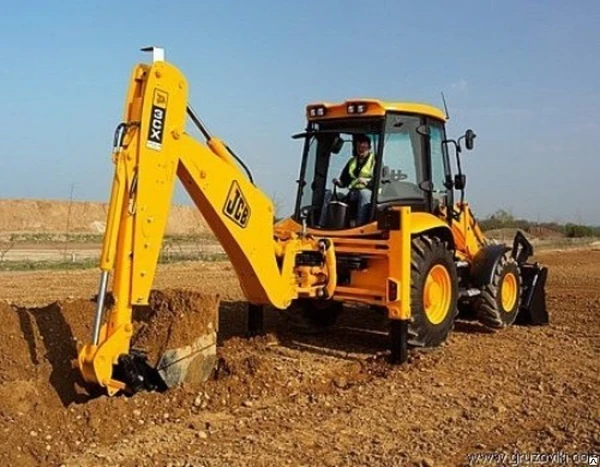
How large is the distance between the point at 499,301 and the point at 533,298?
96 cm

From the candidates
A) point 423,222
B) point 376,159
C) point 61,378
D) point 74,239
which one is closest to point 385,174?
point 376,159

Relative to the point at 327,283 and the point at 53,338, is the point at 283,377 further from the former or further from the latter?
the point at 53,338

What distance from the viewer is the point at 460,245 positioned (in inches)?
360

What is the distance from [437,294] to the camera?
7875 millimetres

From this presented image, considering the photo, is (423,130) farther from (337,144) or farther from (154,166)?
(154,166)

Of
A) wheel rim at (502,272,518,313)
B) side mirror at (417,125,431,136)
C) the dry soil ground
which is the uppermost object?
side mirror at (417,125,431,136)

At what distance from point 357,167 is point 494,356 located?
7.98ft

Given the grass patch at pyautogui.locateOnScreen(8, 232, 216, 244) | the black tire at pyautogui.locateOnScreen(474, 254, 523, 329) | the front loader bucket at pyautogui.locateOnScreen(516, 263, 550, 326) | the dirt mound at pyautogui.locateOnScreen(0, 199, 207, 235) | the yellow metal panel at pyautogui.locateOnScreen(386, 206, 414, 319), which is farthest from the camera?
the dirt mound at pyautogui.locateOnScreen(0, 199, 207, 235)

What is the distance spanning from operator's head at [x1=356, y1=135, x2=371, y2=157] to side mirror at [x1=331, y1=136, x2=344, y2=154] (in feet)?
0.89

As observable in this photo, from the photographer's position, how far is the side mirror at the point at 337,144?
8.16 meters

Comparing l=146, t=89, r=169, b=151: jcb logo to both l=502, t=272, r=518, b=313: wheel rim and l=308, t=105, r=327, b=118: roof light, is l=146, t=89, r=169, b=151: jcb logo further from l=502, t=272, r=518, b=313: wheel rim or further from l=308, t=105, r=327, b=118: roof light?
l=502, t=272, r=518, b=313: wheel rim

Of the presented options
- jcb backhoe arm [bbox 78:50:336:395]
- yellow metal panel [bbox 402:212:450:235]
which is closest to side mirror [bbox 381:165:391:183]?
yellow metal panel [bbox 402:212:450:235]

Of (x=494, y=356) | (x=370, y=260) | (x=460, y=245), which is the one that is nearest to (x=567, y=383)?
(x=494, y=356)

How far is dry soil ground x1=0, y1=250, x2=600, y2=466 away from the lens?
4688 mm
